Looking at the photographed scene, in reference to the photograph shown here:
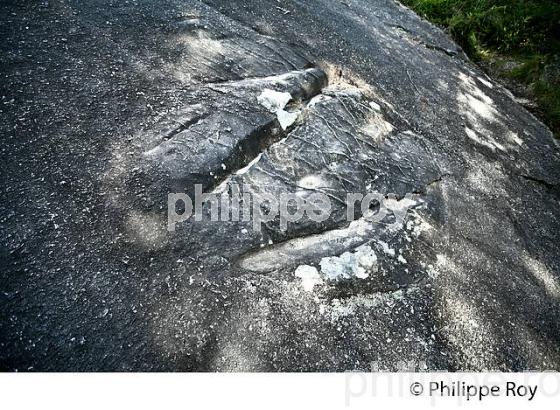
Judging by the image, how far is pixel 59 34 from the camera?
3.05m

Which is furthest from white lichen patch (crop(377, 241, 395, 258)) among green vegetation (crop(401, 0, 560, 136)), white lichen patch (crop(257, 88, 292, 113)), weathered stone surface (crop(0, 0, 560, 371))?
green vegetation (crop(401, 0, 560, 136))

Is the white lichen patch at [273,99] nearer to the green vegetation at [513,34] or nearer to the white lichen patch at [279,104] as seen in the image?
the white lichen patch at [279,104]

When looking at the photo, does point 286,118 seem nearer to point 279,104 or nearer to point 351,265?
point 279,104

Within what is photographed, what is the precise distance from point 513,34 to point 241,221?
6486 millimetres

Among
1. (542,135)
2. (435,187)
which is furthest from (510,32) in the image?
(435,187)

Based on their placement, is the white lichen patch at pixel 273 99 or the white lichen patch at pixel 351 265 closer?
the white lichen patch at pixel 351 265

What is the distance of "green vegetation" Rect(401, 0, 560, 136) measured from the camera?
5465mm

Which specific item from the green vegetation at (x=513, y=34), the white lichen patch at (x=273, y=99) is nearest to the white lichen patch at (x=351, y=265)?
the white lichen patch at (x=273, y=99)

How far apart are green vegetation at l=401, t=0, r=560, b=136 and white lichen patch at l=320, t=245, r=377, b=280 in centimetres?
427

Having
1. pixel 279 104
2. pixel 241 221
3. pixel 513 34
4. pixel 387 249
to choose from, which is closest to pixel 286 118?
pixel 279 104

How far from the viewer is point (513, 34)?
247 inches

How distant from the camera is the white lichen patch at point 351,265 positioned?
2348 mm

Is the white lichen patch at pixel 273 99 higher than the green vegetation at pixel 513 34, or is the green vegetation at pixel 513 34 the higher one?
the green vegetation at pixel 513 34

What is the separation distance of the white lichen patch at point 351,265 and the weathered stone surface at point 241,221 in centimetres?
1
